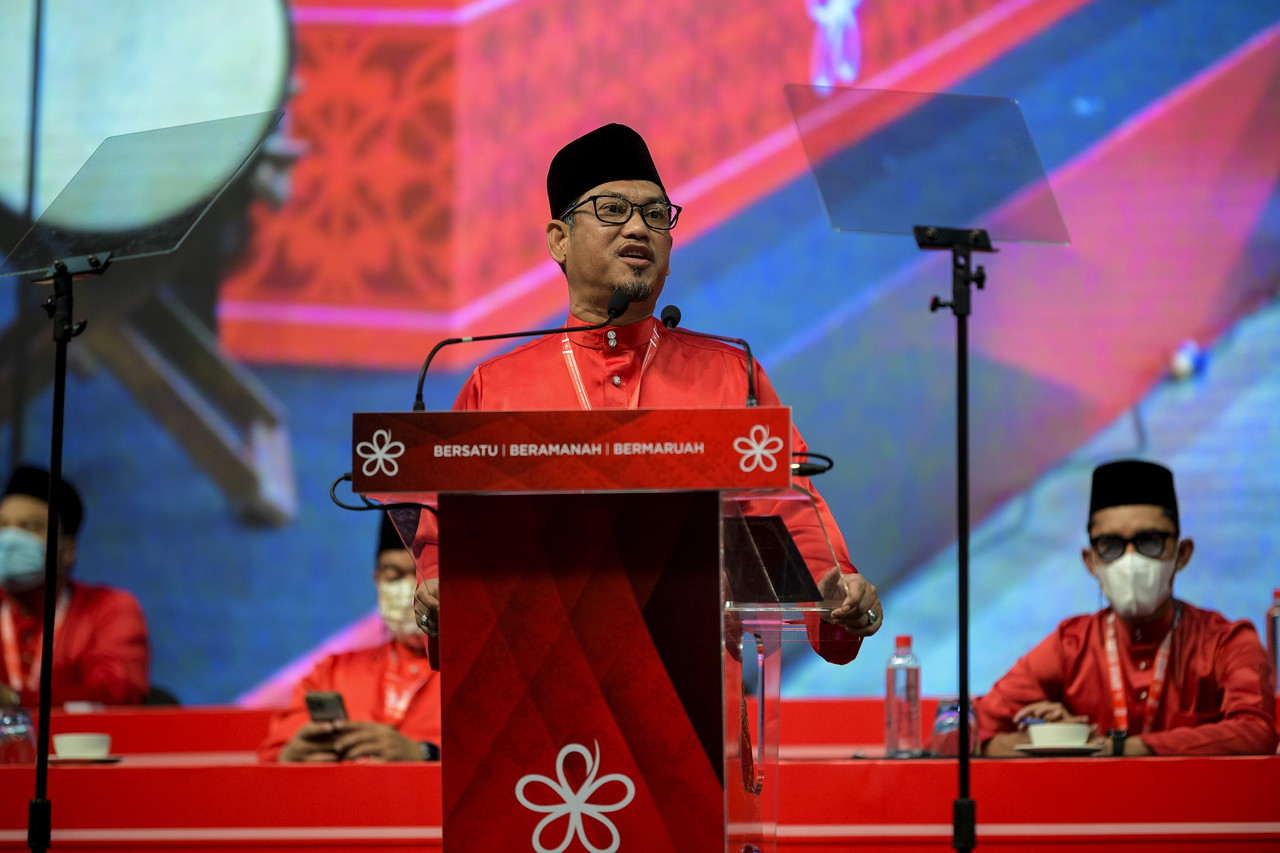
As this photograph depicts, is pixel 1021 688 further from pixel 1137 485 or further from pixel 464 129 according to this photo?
pixel 464 129

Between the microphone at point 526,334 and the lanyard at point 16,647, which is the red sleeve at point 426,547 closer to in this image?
the microphone at point 526,334

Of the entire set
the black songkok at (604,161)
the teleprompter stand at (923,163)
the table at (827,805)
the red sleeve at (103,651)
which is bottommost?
the table at (827,805)

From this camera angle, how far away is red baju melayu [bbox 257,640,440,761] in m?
4.39

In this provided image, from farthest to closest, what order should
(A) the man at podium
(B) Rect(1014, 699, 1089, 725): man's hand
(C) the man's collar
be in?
(B) Rect(1014, 699, 1089, 725): man's hand, (C) the man's collar, (A) the man at podium

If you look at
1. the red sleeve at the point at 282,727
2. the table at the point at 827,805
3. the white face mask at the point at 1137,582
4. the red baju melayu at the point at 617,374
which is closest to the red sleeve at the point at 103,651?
the red sleeve at the point at 282,727

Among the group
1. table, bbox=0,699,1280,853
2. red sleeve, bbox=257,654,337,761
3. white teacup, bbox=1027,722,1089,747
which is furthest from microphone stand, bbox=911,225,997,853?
red sleeve, bbox=257,654,337,761

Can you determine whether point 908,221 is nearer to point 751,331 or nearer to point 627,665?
point 627,665

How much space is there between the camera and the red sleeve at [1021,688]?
411 centimetres

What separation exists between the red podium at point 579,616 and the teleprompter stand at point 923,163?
4.40ft

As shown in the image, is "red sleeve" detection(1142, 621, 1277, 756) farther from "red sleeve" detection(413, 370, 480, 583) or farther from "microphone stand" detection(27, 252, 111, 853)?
"microphone stand" detection(27, 252, 111, 853)

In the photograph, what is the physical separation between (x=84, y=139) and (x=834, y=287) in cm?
320

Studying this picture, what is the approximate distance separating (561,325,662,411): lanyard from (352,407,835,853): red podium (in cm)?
77

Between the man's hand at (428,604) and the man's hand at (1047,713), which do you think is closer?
the man's hand at (428,604)

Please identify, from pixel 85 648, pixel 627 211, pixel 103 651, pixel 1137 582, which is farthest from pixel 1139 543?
pixel 85 648
